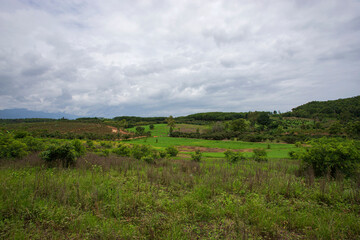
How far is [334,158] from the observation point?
8945 mm

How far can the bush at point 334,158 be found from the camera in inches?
345

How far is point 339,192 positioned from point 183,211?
6.18m

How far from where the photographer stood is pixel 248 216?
4.22m

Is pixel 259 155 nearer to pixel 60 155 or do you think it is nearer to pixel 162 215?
pixel 162 215

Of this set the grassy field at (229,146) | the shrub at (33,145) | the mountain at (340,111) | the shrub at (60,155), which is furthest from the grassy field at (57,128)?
the mountain at (340,111)

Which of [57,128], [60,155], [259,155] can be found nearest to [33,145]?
[60,155]

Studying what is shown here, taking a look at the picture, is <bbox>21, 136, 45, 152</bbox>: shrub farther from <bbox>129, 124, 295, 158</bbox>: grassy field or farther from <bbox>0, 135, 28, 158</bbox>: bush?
<bbox>129, 124, 295, 158</bbox>: grassy field

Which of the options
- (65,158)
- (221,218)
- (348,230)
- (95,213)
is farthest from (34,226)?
(348,230)

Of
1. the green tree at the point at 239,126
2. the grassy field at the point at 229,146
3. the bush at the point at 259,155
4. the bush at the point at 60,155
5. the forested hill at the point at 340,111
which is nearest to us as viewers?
the bush at the point at 60,155

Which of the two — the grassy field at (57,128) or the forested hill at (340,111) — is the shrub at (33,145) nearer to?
the grassy field at (57,128)

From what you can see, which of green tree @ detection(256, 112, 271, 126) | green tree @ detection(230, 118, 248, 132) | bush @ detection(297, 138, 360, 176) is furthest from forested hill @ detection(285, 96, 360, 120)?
bush @ detection(297, 138, 360, 176)

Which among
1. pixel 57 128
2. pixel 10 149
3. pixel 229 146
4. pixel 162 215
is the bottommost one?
pixel 229 146

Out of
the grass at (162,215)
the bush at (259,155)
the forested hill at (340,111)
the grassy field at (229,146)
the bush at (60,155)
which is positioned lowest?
the grassy field at (229,146)

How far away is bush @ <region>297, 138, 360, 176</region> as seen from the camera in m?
8.77
